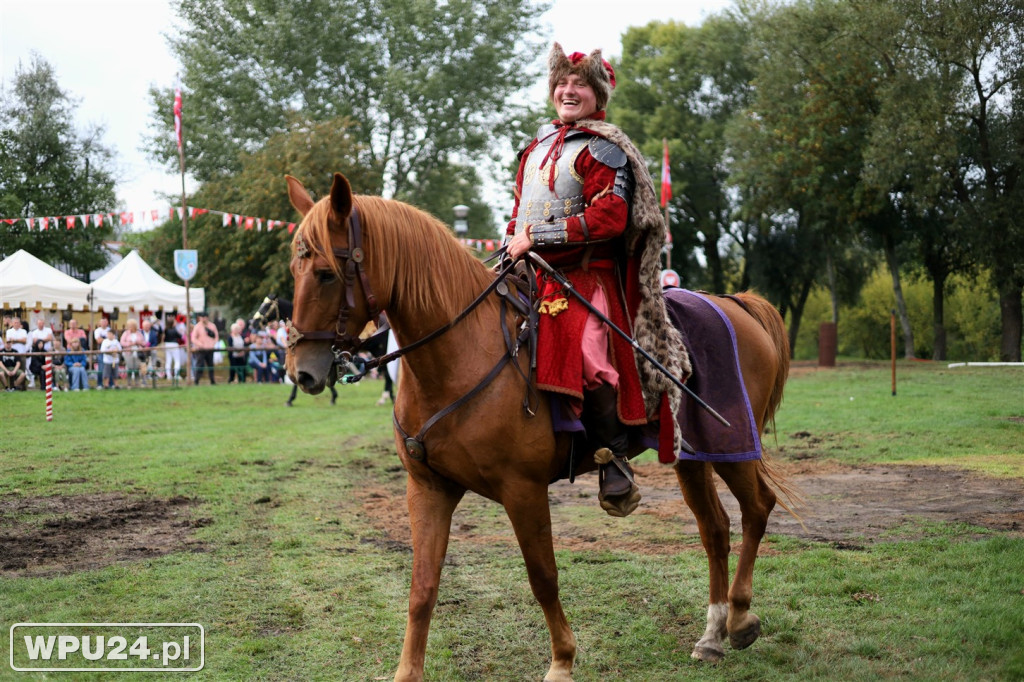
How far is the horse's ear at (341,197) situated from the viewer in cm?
371

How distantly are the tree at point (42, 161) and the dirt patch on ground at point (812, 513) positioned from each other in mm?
4015

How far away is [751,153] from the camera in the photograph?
3519cm

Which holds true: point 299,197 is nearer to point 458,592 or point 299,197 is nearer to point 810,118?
point 458,592

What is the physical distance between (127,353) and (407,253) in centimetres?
1663

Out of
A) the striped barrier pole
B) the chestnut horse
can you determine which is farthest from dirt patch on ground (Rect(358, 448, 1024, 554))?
the striped barrier pole

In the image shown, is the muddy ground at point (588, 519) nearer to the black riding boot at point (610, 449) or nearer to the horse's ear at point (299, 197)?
the black riding boot at point (610, 449)

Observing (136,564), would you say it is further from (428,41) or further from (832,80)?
(428,41)

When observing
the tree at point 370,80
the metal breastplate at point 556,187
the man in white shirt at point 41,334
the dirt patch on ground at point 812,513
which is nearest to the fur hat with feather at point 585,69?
the metal breastplate at point 556,187

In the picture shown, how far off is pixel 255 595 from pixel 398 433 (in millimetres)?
2168

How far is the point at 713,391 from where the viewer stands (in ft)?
17.3

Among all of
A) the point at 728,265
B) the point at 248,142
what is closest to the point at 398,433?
the point at 248,142

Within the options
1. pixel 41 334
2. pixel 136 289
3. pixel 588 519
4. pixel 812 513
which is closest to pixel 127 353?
pixel 136 289

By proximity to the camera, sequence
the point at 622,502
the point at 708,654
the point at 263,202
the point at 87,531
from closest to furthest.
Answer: the point at 622,502 → the point at 708,654 → the point at 87,531 → the point at 263,202

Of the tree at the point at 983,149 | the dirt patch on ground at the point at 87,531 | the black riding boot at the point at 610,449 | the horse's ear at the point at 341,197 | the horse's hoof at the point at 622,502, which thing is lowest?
the dirt patch on ground at the point at 87,531
